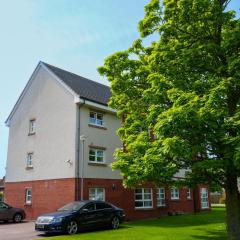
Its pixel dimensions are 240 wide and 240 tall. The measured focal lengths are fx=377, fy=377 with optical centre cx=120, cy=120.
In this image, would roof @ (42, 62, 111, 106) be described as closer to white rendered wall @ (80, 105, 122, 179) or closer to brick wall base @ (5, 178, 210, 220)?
white rendered wall @ (80, 105, 122, 179)

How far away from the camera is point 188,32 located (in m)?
15.5

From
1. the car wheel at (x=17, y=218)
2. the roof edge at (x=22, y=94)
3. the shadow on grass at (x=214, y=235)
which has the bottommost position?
the shadow on grass at (x=214, y=235)

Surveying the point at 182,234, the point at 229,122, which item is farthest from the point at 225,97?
the point at 182,234

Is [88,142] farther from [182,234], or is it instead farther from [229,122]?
[229,122]

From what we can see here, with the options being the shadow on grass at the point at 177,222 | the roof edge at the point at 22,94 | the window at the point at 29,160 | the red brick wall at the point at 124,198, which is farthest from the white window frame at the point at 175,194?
the roof edge at the point at 22,94

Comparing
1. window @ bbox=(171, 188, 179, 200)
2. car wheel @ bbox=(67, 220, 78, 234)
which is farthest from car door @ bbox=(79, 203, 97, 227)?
window @ bbox=(171, 188, 179, 200)

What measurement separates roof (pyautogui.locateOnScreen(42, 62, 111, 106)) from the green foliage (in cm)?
1201

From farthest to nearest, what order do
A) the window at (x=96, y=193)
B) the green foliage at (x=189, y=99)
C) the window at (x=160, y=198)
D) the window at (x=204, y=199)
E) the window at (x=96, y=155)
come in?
the window at (x=204, y=199)
the window at (x=160, y=198)
the window at (x=96, y=155)
the window at (x=96, y=193)
the green foliage at (x=189, y=99)

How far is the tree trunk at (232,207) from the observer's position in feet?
47.2

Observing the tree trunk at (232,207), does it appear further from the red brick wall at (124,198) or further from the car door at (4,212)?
the car door at (4,212)

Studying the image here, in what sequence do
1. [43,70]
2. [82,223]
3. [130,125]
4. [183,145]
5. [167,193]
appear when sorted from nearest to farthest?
[183,145]
[130,125]
[82,223]
[43,70]
[167,193]

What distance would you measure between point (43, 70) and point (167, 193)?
1550cm

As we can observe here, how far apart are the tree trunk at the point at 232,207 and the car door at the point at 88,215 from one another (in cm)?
840

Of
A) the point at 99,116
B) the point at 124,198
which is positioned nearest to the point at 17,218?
the point at 124,198
